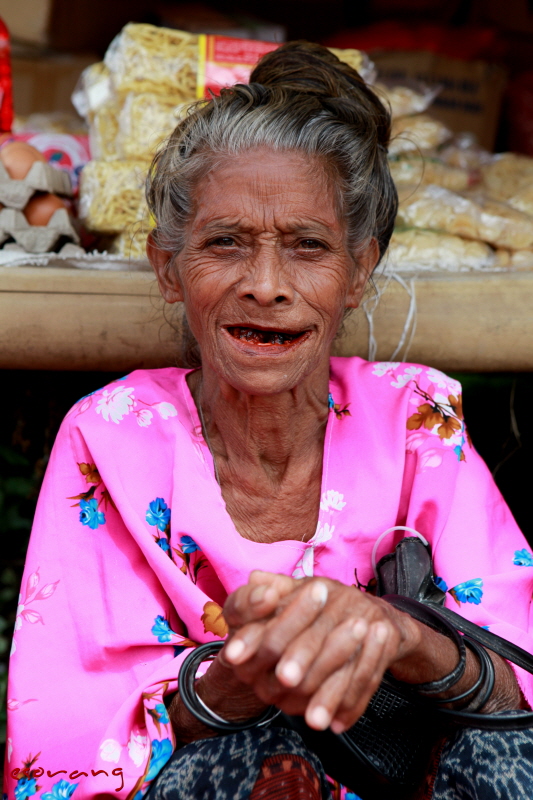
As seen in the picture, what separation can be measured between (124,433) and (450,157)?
185 cm

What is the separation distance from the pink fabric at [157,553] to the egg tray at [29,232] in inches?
25.7

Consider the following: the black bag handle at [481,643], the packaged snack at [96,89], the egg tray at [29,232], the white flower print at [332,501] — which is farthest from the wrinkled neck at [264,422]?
the packaged snack at [96,89]

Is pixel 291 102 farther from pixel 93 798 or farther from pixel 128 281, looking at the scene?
pixel 93 798

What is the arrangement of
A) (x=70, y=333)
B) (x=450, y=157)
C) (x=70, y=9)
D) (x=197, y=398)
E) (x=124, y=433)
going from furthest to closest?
(x=70, y=9)
(x=450, y=157)
(x=70, y=333)
(x=197, y=398)
(x=124, y=433)

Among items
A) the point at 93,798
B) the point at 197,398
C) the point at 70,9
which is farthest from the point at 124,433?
the point at 70,9

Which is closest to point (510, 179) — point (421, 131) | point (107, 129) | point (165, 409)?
point (421, 131)

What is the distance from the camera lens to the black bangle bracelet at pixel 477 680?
134cm

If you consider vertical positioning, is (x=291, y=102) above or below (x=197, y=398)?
above

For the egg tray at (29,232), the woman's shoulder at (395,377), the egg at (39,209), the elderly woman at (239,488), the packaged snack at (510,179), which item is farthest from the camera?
the packaged snack at (510,179)

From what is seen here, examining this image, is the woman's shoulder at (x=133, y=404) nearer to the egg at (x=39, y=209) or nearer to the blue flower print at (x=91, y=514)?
the blue flower print at (x=91, y=514)

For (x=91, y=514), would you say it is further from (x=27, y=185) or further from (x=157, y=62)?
(x=157, y=62)

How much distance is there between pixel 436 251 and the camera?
93.5 inches

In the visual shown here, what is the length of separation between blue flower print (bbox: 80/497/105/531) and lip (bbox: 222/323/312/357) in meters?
0.44

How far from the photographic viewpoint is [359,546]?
1.69 metres
